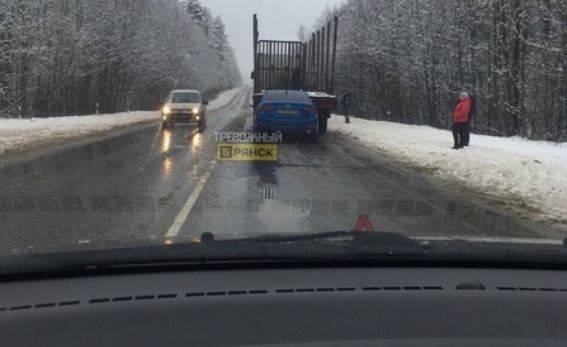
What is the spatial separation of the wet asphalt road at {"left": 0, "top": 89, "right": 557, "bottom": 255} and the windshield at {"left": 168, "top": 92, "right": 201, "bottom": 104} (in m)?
16.2

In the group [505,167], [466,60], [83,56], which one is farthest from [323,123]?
[83,56]

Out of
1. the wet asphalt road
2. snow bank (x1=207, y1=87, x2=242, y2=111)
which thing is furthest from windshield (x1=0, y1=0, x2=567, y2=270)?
snow bank (x1=207, y1=87, x2=242, y2=111)

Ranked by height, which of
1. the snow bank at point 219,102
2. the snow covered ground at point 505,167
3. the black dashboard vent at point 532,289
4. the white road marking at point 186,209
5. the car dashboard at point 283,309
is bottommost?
the snow bank at point 219,102

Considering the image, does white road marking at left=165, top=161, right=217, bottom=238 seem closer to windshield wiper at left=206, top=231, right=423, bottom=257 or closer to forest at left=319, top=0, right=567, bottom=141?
windshield wiper at left=206, top=231, right=423, bottom=257

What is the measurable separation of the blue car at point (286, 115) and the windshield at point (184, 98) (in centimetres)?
1074

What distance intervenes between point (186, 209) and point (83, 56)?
125 feet

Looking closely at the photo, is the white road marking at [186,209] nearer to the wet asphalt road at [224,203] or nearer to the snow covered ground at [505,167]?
the wet asphalt road at [224,203]

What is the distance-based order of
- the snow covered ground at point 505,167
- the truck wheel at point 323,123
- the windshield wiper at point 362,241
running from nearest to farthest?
the windshield wiper at point 362,241, the snow covered ground at point 505,167, the truck wheel at point 323,123

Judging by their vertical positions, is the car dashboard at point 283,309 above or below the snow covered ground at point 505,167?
above

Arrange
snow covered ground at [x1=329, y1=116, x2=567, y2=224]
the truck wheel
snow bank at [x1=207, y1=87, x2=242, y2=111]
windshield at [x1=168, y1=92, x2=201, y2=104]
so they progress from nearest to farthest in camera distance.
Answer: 1. snow covered ground at [x1=329, y1=116, x2=567, y2=224]
2. the truck wheel
3. windshield at [x1=168, y1=92, x2=201, y2=104]
4. snow bank at [x1=207, y1=87, x2=242, y2=111]

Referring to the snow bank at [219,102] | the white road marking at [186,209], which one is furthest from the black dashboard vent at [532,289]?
the snow bank at [219,102]

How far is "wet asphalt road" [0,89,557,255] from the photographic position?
7805 millimetres

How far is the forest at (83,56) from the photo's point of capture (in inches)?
1436

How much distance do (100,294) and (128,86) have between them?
58305 mm
